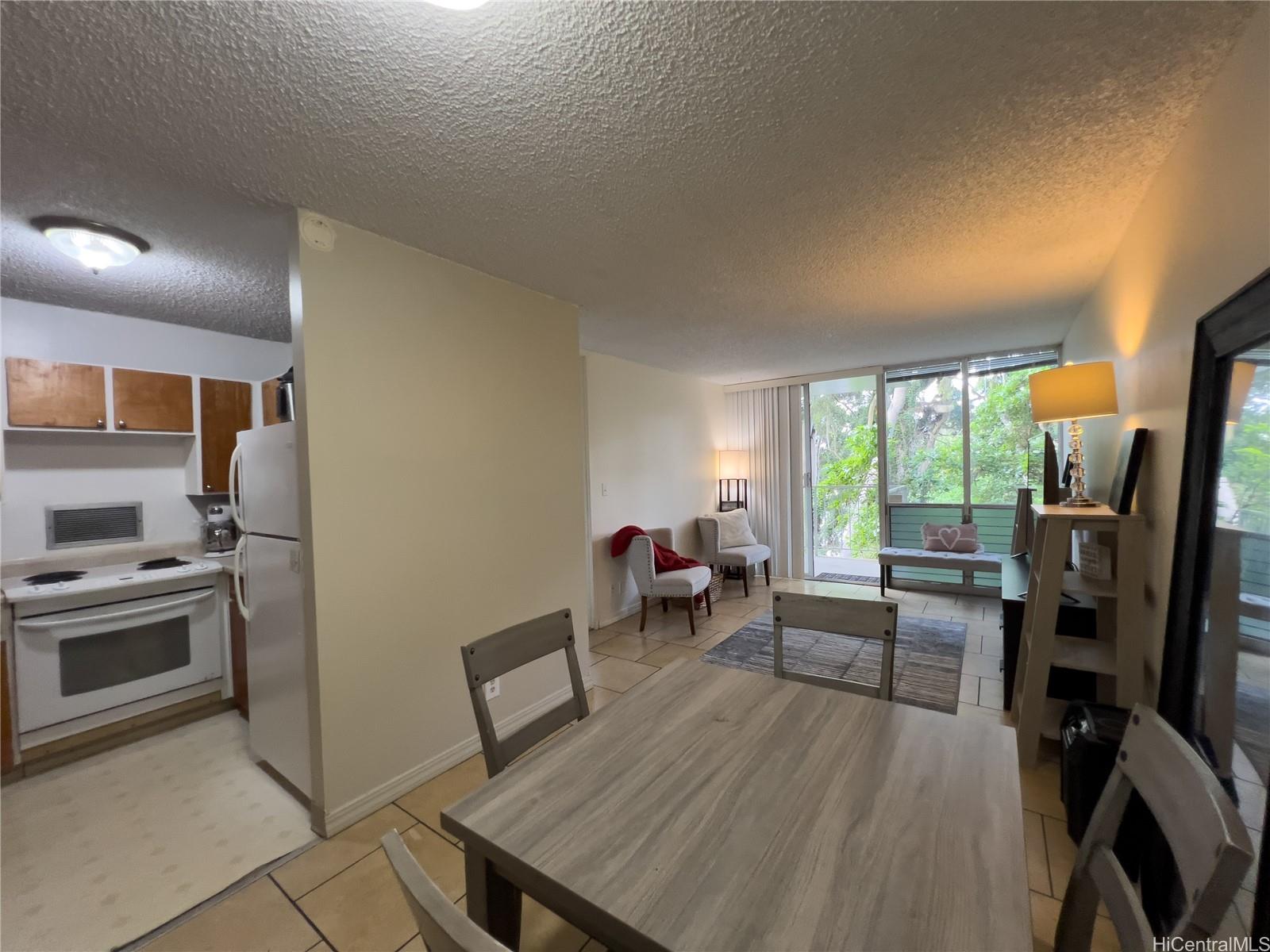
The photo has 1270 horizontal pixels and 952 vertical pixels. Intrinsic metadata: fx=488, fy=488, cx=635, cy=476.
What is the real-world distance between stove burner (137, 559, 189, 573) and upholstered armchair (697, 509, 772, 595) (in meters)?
4.38

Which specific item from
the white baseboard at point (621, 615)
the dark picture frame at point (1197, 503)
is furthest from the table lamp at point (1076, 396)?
the white baseboard at point (621, 615)

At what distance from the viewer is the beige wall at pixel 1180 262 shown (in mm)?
1188

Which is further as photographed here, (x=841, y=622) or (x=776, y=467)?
(x=776, y=467)

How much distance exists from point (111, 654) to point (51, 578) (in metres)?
0.55

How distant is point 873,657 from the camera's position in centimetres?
356

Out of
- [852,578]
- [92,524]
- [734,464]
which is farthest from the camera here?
[734,464]

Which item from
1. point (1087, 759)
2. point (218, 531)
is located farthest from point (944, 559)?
point (218, 531)

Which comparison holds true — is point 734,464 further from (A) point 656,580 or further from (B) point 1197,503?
(B) point 1197,503

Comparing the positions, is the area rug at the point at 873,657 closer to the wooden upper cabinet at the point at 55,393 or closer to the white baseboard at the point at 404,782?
the white baseboard at the point at 404,782

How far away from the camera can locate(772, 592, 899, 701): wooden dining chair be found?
154 centimetres

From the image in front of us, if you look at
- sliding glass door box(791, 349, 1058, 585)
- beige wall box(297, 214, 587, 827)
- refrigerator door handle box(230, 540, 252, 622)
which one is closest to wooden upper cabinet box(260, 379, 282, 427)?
refrigerator door handle box(230, 540, 252, 622)

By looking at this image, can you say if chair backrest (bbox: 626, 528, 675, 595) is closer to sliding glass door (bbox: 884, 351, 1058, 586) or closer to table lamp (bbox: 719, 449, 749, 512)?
table lamp (bbox: 719, 449, 749, 512)

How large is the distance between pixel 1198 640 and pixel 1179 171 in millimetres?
1517

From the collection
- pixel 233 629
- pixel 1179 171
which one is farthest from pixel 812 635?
pixel 233 629
